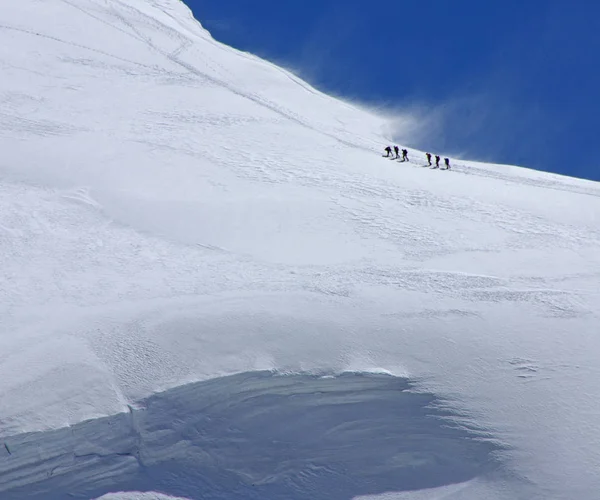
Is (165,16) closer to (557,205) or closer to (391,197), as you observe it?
(391,197)

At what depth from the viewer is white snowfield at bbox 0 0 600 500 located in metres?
19.1

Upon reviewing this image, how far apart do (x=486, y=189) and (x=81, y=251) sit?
13.9m

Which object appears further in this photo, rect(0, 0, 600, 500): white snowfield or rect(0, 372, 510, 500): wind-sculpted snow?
rect(0, 0, 600, 500): white snowfield

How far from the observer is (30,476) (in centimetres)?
1838

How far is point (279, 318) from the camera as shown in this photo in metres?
21.4

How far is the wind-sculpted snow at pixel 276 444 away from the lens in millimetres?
18766

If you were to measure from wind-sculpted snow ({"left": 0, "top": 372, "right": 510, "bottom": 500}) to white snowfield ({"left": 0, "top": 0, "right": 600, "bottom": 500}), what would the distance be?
0.15 feet

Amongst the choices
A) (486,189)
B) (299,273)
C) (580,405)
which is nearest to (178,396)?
(299,273)

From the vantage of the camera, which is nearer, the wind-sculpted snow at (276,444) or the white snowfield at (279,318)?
the wind-sculpted snow at (276,444)

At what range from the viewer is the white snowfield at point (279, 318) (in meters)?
19.1

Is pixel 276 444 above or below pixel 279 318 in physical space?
below

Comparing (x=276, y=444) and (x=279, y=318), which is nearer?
(x=276, y=444)

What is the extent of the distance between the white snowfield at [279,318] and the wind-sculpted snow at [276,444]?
0.05 meters

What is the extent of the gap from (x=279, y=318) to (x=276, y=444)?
3346 millimetres
